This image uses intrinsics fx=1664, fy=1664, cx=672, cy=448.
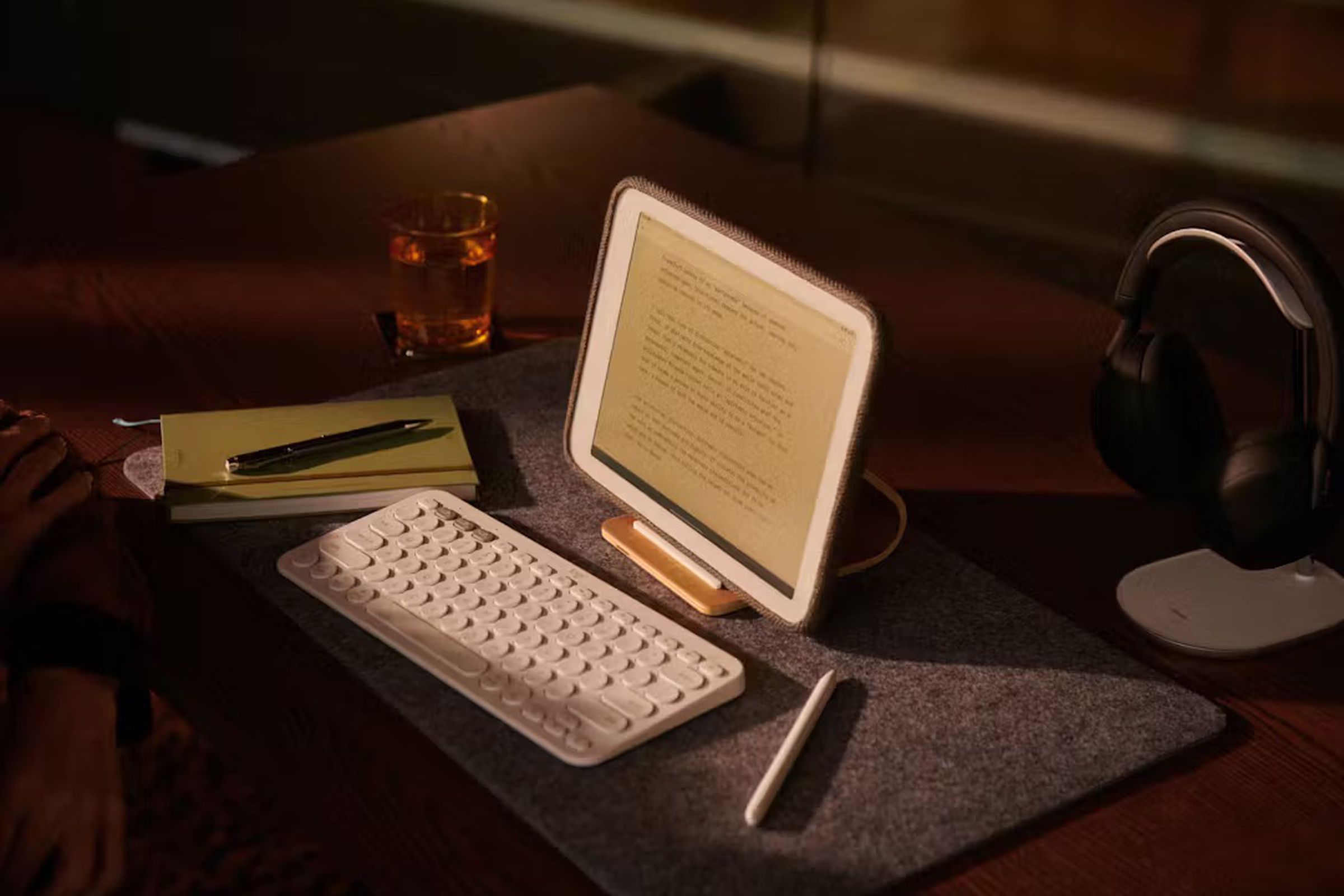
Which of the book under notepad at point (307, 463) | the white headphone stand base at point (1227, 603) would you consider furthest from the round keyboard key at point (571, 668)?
the white headphone stand base at point (1227, 603)

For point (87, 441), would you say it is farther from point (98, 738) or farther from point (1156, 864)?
point (1156, 864)

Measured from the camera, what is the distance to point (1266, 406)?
1379 mm

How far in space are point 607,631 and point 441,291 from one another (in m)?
0.51

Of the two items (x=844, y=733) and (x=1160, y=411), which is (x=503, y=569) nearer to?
(x=844, y=733)

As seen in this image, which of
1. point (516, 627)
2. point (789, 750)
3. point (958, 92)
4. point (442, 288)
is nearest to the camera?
point (789, 750)

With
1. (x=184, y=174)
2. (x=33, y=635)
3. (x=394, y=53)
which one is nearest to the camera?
(x=33, y=635)

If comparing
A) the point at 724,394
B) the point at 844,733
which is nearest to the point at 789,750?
the point at 844,733

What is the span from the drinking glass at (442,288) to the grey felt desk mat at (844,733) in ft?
1.04

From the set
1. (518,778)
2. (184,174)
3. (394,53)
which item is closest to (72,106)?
(394,53)

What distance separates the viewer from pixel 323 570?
1105 millimetres

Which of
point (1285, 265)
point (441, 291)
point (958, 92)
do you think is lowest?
point (958, 92)

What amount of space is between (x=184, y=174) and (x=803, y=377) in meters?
1.07

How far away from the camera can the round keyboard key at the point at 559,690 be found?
0.98 metres

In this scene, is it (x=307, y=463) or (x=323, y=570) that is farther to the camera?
(x=307, y=463)
